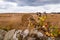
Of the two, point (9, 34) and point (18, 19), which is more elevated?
point (18, 19)

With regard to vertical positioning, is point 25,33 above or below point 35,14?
below

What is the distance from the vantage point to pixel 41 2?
6230mm

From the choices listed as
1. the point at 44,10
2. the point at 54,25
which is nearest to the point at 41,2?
the point at 44,10

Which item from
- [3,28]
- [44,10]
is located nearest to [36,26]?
[44,10]

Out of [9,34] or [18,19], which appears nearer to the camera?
[9,34]

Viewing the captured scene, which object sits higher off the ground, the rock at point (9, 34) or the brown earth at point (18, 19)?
the brown earth at point (18, 19)

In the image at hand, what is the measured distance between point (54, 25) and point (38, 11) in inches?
21.5

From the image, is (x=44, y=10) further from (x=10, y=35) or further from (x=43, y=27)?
(x=10, y=35)

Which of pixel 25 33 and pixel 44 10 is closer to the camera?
pixel 25 33

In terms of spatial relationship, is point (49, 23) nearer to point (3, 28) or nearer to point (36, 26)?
point (36, 26)

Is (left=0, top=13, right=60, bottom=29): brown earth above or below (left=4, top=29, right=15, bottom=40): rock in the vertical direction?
above

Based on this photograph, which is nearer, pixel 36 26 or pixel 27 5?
pixel 36 26

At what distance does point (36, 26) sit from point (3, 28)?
3.38ft

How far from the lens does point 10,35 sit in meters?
6.05
